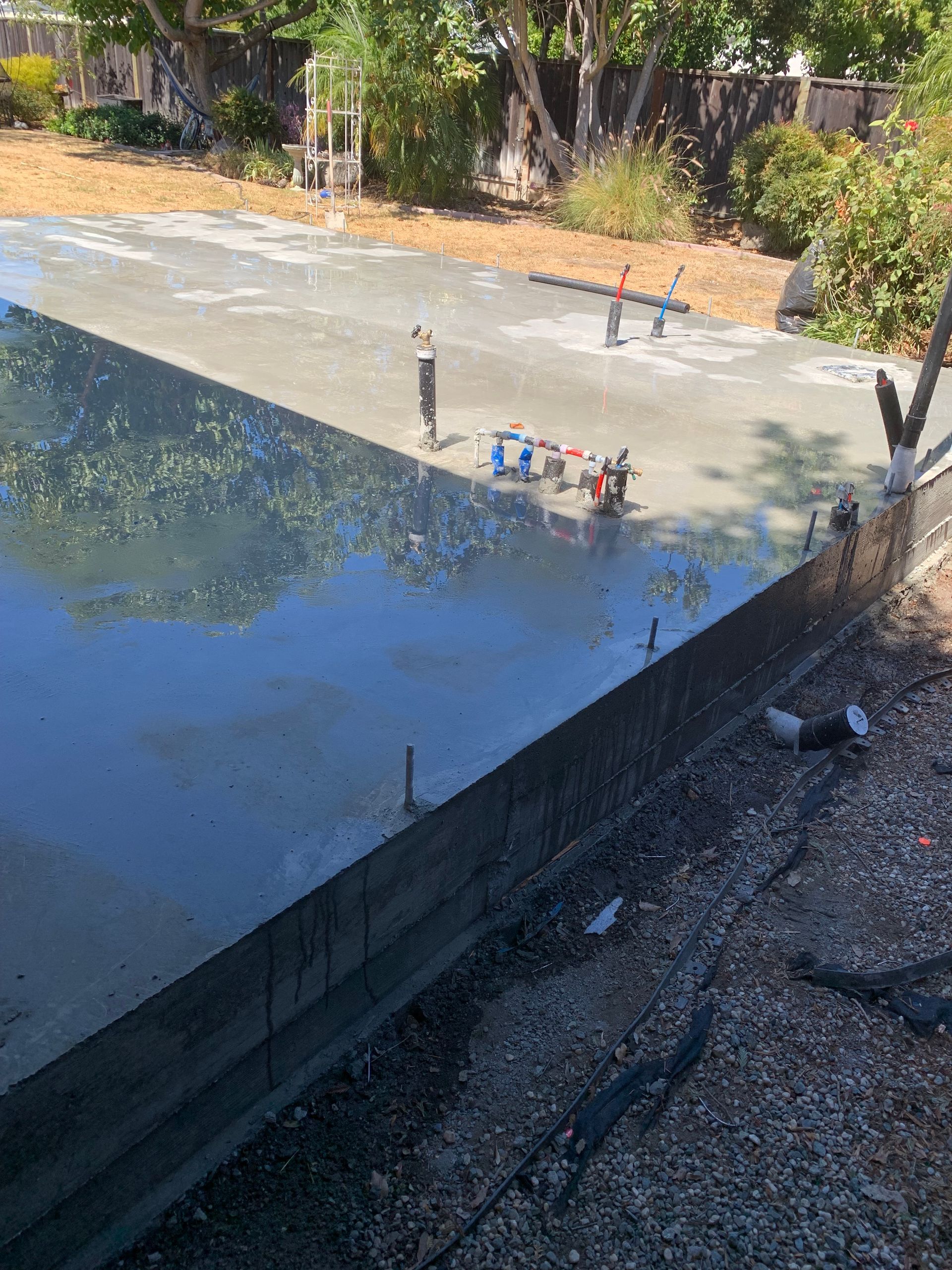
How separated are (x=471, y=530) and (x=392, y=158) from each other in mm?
13492

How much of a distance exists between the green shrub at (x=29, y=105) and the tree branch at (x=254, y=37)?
493 cm

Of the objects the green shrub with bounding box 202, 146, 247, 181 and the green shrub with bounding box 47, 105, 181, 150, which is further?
the green shrub with bounding box 47, 105, 181, 150

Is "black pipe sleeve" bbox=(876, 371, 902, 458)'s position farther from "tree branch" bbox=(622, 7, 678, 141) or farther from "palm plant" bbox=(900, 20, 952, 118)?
"tree branch" bbox=(622, 7, 678, 141)

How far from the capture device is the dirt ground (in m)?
13.3

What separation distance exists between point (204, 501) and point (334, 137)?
14.0 meters

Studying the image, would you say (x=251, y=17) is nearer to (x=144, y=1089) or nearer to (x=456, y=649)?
(x=456, y=649)

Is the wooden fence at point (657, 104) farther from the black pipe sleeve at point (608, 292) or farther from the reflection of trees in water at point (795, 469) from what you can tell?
the reflection of trees in water at point (795, 469)

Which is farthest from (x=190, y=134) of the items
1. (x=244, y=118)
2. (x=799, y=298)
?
(x=799, y=298)

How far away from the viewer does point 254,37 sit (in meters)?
20.1

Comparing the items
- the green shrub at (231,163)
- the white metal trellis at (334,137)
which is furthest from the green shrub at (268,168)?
the white metal trellis at (334,137)

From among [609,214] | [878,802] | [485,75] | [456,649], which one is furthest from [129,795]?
[485,75]

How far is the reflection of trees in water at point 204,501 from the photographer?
490 cm

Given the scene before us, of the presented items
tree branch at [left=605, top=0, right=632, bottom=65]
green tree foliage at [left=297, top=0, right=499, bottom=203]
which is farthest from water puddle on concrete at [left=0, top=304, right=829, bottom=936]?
tree branch at [left=605, top=0, right=632, bottom=65]

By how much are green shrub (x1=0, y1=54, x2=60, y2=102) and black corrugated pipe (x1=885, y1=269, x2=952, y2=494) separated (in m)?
23.1
